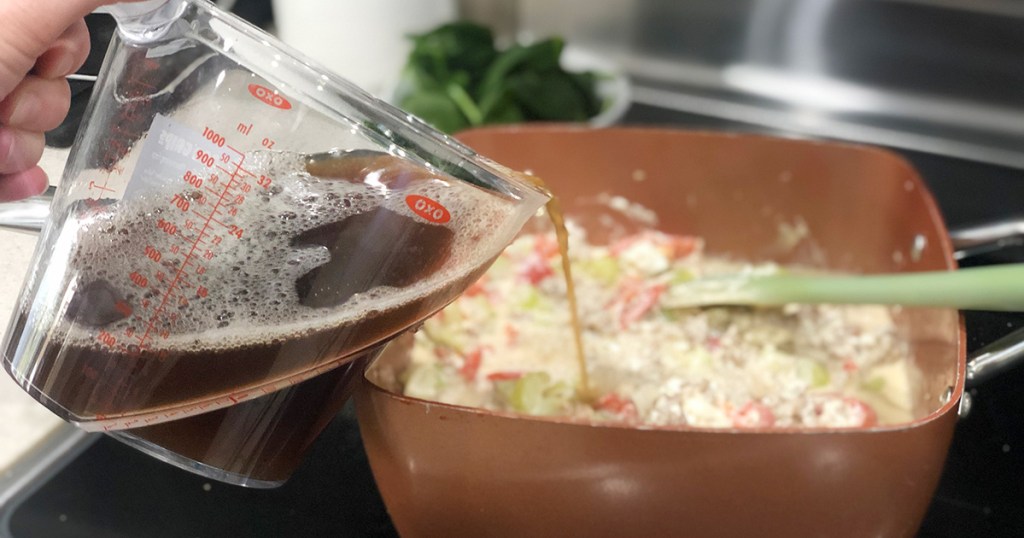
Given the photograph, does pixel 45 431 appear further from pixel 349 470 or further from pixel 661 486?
pixel 661 486

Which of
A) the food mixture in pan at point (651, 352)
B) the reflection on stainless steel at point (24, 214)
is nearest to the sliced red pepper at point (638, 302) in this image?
the food mixture in pan at point (651, 352)

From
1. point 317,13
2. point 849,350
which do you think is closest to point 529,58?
point 317,13

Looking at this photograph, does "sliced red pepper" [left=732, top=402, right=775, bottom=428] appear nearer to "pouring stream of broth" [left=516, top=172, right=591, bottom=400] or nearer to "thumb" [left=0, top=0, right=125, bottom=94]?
"pouring stream of broth" [left=516, top=172, right=591, bottom=400]

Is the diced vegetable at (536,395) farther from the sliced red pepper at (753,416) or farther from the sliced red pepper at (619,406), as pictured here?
the sliced red pepper at (753,416)

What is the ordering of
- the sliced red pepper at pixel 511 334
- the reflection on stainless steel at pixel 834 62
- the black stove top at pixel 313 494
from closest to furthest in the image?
the black stove top at pixel 313 494
the sliced red pepper at pixel 511 334
the reflection on stainless steel at pixel 834 62

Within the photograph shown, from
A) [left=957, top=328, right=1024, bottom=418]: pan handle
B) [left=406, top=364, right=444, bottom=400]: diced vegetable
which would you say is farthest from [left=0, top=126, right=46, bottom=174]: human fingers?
[left=957, top=328, right=1024, bottom=418]: pan handle
